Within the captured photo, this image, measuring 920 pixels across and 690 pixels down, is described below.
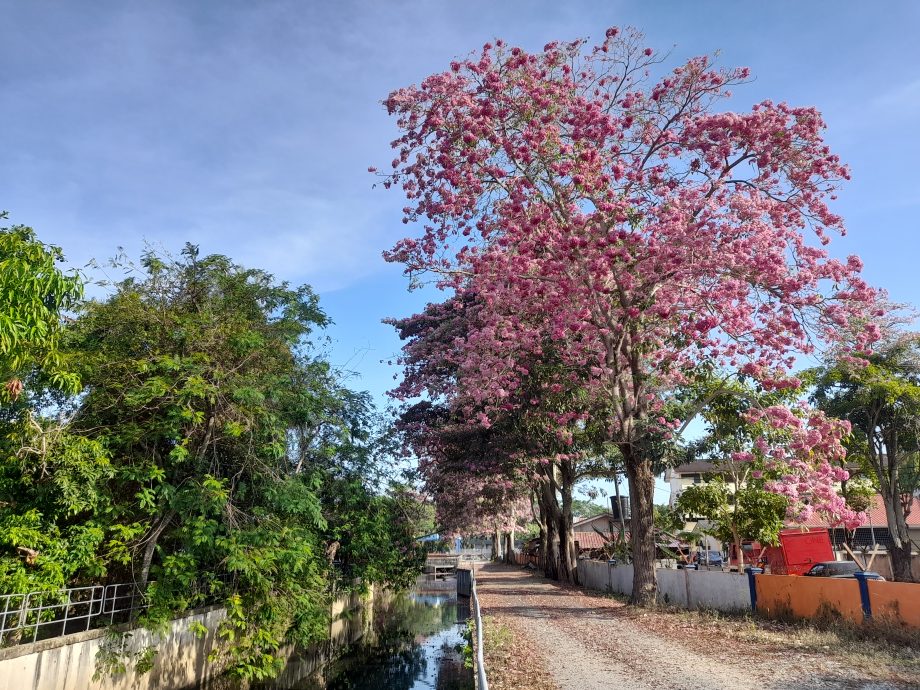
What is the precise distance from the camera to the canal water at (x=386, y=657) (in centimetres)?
1922

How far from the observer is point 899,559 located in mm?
25109

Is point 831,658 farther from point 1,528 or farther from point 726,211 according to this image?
point 1,528

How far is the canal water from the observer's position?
757 inches

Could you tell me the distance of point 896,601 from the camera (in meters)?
11.1

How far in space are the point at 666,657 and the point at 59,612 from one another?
1207 cm

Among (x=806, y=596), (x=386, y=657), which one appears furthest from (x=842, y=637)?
(x=386, y=657)

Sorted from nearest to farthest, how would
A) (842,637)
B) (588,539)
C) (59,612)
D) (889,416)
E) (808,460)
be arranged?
(842,637), (59,612), (808,460), (889,416), (588,539)

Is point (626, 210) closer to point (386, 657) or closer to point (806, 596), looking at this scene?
point (806, 596)

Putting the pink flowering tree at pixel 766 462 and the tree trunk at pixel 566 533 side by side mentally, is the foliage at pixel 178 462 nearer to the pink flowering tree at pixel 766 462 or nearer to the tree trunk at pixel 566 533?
the pink flowering tree at pixel 766 462

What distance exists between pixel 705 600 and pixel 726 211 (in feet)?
33.5

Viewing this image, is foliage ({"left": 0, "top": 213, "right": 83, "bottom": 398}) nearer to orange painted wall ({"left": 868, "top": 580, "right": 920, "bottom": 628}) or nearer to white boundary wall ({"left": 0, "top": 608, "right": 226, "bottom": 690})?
white boundary wall ({"left": 0, "top": 608, "right": 226, "bottom": 690})

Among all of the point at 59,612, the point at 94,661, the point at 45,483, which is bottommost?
the point at 94,661

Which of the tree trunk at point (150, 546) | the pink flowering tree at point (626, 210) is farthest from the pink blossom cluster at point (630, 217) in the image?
the tree trunk at point (150, 546)

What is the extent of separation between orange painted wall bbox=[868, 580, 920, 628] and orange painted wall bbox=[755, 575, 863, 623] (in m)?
0.38
